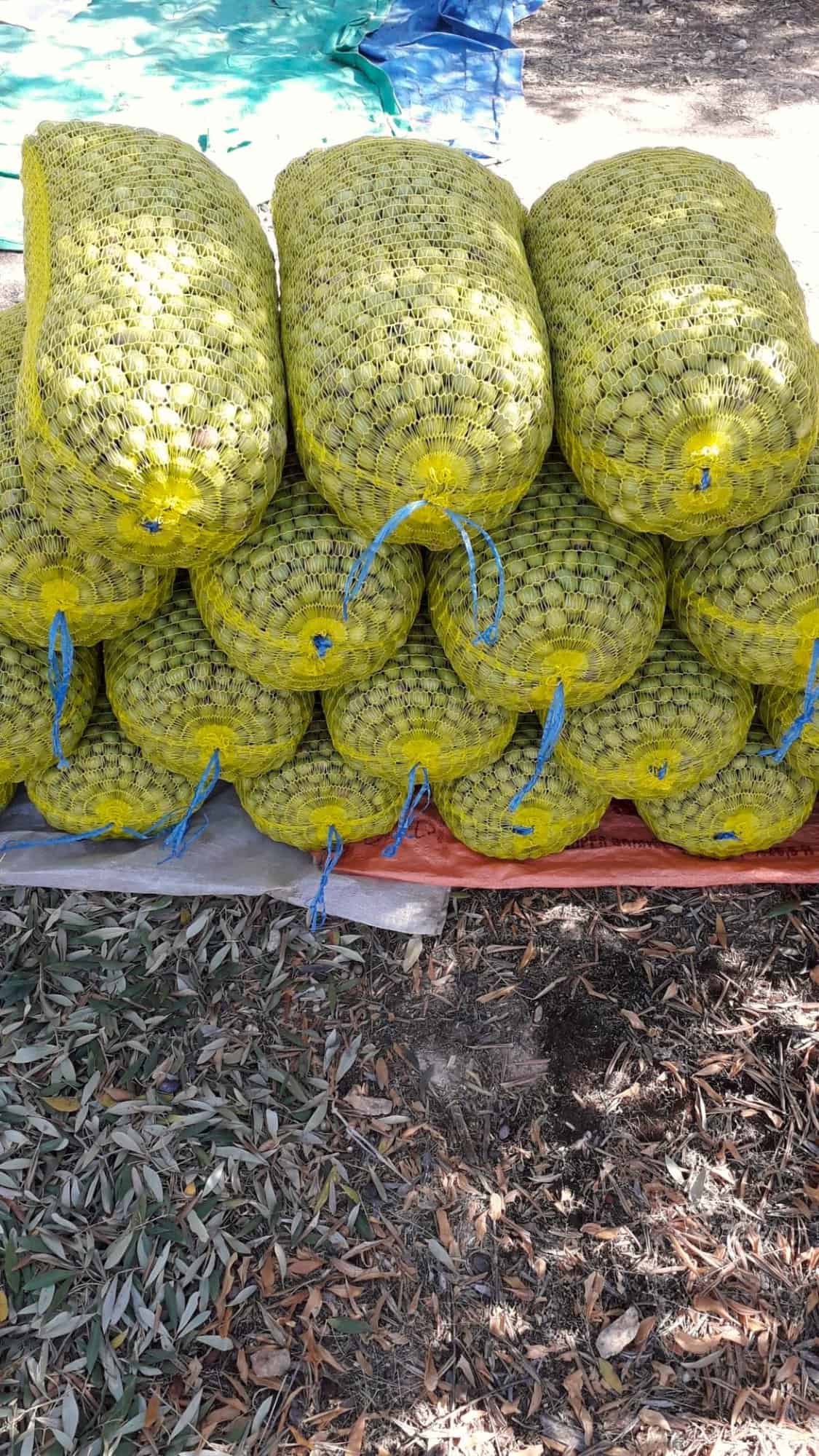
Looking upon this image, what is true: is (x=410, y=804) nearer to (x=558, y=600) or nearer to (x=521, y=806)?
(x=521, y=806)

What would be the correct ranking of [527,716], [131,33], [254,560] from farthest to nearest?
[131,33]
[527,716]
[254,560]

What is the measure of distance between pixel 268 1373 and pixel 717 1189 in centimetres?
93

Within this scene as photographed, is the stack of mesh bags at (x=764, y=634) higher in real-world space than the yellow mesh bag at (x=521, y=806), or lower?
higher

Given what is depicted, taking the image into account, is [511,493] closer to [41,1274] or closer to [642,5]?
[41,1274]

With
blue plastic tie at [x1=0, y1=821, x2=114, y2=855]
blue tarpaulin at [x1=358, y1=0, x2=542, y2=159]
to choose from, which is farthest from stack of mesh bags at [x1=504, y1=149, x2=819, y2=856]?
blue tarpaulin at [x1=358, y1=0, x2=542, y2=159]

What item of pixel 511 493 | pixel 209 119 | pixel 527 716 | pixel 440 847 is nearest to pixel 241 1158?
pixel 440 847

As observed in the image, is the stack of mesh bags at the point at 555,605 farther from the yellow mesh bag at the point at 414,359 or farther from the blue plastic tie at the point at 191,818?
the blue plastic tie at the point at 191,818

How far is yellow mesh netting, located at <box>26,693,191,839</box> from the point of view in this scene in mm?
2223

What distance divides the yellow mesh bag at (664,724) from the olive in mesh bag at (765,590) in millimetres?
126

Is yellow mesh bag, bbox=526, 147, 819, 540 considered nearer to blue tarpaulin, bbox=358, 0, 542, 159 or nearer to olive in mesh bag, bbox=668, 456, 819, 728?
olive in mesh bag, bbox=668, 456, 819, 728

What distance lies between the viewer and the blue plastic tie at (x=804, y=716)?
1807mm

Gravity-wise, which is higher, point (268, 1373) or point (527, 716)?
point (527, 716)

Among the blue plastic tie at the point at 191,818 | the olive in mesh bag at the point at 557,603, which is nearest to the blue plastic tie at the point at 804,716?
the olive in mesh bag at the point at 557,603

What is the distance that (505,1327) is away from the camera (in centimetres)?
178
